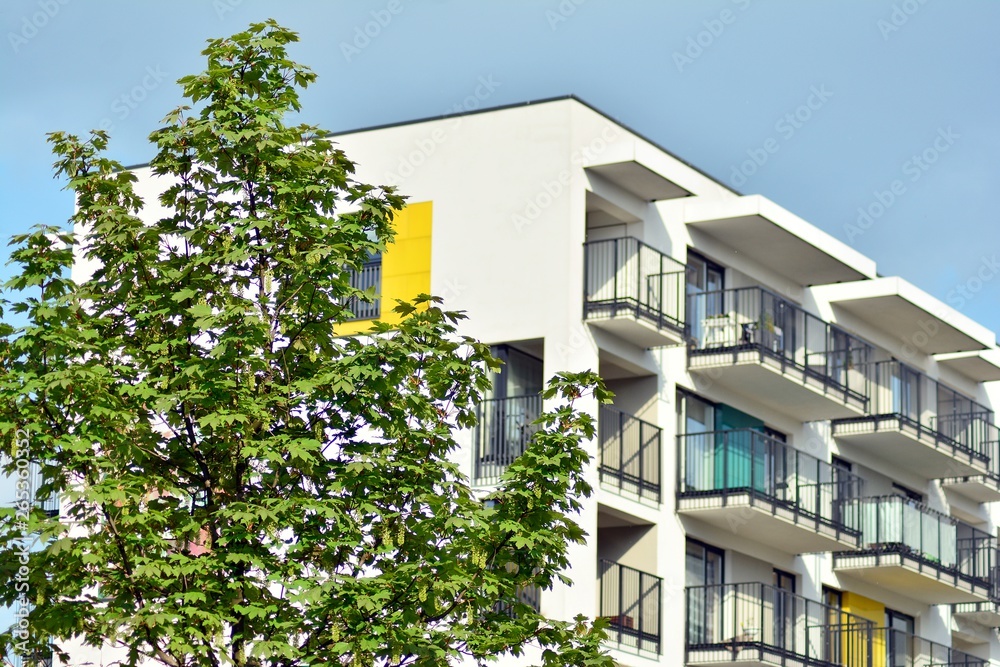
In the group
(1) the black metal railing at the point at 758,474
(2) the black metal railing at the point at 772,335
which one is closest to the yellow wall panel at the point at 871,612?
(1) the black metal railing at the point at 758,474

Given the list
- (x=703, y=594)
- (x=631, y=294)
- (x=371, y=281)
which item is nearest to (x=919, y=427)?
(x=703, y=594)

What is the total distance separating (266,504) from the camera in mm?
17125

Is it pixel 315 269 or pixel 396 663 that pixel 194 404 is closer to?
pixel 315 269

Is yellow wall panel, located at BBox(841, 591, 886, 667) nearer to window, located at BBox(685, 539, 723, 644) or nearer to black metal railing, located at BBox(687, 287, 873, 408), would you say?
black metal railing, located at BBox(687, 287, 873, 408)

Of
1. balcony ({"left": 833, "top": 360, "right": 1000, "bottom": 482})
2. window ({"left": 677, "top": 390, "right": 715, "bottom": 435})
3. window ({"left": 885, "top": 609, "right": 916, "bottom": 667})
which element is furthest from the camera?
balcony ({"left": 833, "top": 360, "right": 1000, "bottom": 482})

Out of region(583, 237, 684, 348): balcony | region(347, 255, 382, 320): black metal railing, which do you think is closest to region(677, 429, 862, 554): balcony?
region(583, 237, 684, 348): balcony

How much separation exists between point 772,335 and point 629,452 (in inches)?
207

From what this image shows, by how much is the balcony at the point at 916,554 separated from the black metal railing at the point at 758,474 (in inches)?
48.0

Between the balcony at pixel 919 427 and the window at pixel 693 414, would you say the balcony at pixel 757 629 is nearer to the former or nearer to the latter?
the window at pixel 693 414

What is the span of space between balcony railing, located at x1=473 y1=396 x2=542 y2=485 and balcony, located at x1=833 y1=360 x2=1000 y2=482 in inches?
463

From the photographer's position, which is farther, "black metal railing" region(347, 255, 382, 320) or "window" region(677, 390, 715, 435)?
"window" region(677, 390, 715, 435)

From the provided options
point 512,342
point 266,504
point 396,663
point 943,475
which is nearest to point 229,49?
point 266,504

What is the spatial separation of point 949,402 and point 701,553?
1472 cm

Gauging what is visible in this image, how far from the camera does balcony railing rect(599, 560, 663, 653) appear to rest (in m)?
31.9
